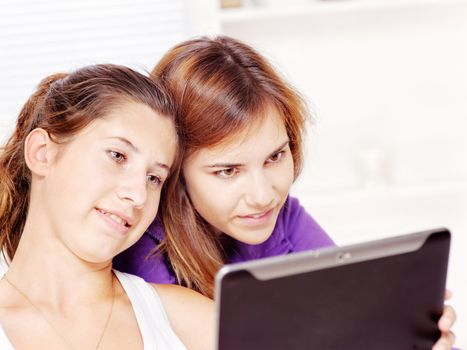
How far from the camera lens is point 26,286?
4.51ft

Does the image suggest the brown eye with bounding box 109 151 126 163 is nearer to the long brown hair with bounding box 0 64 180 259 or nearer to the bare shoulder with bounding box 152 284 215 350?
the long brown hair with bounding box 0 64 180 259

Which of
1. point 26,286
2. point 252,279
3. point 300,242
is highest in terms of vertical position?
point 252,279

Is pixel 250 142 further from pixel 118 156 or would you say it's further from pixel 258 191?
pixel 118 156

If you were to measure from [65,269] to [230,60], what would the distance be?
534mm

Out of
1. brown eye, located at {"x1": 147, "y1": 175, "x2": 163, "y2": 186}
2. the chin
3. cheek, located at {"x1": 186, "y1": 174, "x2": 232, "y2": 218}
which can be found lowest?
the chin

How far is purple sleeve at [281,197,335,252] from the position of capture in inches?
73.4

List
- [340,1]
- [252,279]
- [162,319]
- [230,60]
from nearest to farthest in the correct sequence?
[252,279], [162,319], [230,60], [340,1]

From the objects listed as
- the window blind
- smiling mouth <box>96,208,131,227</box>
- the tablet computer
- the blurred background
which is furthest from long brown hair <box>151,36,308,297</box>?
the window blind

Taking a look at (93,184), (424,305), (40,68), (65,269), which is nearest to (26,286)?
(65,269)

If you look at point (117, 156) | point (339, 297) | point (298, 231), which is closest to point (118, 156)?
point (117, 156)

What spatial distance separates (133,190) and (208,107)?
284 millimetres

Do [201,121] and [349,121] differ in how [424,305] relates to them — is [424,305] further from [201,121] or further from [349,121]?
[349,121]

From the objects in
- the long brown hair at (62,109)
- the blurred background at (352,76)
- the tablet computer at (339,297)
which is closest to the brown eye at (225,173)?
the long brown hair at (62,109)

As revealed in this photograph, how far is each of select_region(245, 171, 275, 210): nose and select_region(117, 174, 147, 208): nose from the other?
0.94 feet
